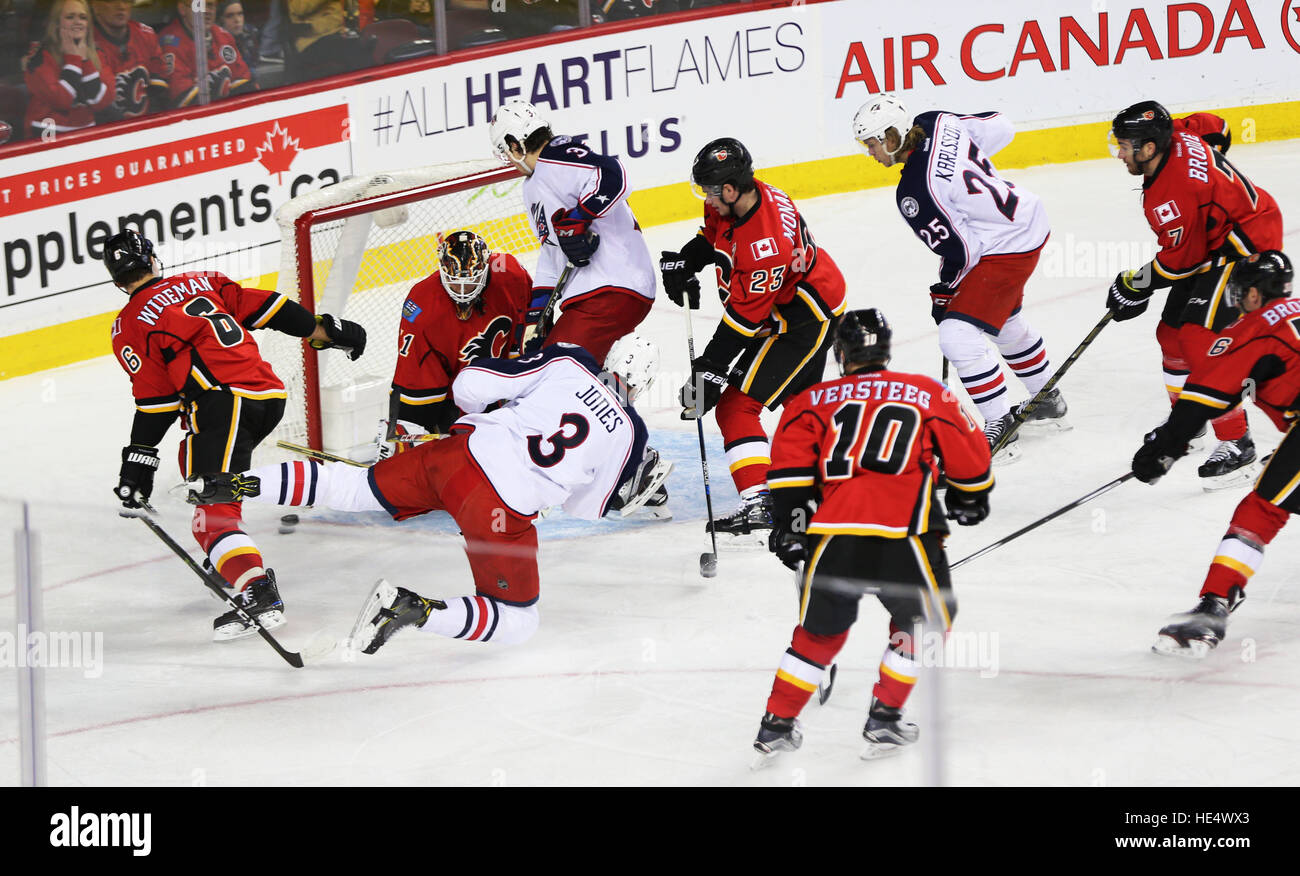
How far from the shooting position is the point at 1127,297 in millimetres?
5414

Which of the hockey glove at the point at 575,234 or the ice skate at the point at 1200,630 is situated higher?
the hockey glove at the point at 575,234

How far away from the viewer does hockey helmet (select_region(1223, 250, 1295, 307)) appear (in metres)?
4.16

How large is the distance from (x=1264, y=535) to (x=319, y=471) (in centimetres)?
231

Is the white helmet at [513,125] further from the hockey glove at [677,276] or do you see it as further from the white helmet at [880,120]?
the white helmet at [880,120]

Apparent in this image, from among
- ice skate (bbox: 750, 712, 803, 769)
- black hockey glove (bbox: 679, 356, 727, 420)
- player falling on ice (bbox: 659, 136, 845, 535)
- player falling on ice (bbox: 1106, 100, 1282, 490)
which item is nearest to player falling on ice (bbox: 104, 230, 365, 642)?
black hockey glove (bbox: 679, 356, 727, 420)

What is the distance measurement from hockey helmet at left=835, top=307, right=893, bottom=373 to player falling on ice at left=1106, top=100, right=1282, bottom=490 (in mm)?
1834

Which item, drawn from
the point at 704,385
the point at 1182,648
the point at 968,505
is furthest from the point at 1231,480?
the point at 968,505

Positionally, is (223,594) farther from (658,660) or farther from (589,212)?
(589,212)

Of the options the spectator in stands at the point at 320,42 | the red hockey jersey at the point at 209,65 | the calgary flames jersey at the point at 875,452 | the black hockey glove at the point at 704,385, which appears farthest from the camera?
the spectator in stands at the point at 320,42

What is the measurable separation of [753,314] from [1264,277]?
1.43 m

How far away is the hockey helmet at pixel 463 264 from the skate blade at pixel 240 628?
1.09 meters

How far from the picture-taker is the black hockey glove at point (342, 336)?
5.00m

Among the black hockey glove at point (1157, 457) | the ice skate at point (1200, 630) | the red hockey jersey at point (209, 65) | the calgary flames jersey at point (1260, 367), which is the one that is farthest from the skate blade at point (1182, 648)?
the red hockey jersey at point (209, 65)

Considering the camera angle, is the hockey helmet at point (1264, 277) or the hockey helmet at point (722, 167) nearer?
the hockey helmet at point (1264, 277)
